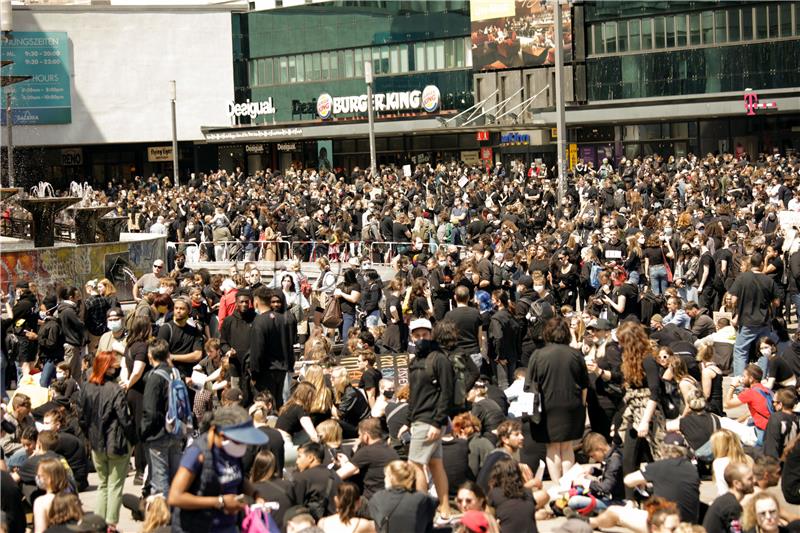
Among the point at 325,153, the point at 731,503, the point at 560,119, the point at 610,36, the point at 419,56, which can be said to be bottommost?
the point at 731,503

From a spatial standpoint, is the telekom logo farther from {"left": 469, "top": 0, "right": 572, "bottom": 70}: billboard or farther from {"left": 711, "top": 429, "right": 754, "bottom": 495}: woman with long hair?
{"left": 711, "top": 429, "right": 754, "bottom": 495}: woman with long hair

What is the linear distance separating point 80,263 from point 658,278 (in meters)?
10.7

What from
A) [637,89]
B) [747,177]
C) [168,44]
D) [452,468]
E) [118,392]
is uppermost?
[168,44]

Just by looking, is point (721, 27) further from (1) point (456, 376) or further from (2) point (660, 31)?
(1) point (456, 376)

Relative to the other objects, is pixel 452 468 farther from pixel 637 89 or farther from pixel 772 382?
pixel 637 89

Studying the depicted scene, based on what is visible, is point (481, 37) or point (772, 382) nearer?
point (772, 382)

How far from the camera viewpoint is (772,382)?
13.5 meters

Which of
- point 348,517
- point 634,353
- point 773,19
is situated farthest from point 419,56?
point 348,517

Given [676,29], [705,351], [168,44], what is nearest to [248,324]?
[705,351]

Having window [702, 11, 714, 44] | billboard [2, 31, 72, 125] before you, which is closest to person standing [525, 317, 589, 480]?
window [702, 11, 714, 44]

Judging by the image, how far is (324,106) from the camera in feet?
207

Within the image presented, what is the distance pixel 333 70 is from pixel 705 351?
167 ft

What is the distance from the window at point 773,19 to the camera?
4647 cm

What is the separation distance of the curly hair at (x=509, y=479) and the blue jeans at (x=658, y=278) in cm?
1243
